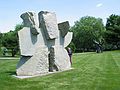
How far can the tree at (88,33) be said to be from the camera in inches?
2911

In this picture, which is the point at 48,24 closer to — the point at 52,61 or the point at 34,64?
the point at 52,61

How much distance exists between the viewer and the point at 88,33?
2926 inches

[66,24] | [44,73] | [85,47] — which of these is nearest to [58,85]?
[44,73]

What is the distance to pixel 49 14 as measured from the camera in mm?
15891

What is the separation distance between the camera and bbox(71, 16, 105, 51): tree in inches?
2911

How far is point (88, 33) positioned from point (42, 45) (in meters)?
59.7

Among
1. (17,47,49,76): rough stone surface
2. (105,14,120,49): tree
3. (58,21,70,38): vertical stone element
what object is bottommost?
(17,47,49,76): rough stone surface

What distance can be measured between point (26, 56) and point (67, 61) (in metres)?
3.66

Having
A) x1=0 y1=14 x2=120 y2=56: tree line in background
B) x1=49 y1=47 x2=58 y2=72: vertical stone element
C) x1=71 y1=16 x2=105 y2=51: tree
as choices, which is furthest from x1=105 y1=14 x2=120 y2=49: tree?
x1=49 y1=47 x2=58 y2=72: vertical stone element

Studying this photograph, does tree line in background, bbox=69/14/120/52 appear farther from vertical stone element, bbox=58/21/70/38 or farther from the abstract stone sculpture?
the abstract stone sculpture

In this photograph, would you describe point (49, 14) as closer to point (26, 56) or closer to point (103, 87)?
point (26, 56)

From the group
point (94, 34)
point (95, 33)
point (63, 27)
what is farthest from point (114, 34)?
point (63, 27)

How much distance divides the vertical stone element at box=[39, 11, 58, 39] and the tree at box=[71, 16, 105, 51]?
5716cm

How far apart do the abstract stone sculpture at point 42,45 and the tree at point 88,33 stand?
56493 millimetres
